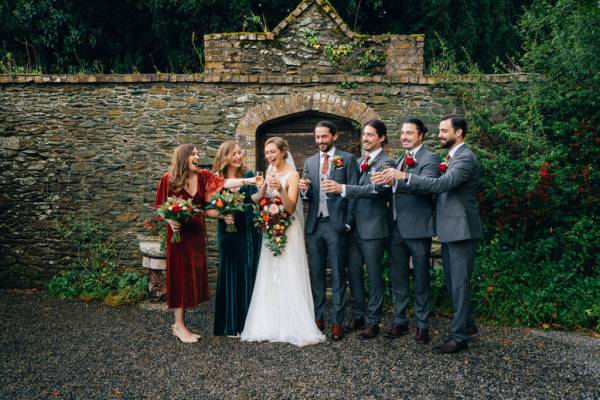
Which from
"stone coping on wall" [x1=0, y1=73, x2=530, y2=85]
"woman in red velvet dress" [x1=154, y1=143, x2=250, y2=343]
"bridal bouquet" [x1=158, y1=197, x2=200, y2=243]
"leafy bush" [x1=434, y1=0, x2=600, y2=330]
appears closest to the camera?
"bridal bouquet" [x1=158, y1=197, x2=200, y2=243]

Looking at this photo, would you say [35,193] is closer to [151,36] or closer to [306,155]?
[306,155]

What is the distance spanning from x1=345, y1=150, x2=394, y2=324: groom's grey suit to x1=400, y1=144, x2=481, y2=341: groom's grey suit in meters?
0.45

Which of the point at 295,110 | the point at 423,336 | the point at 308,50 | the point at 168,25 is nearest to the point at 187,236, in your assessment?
the point at 423,336

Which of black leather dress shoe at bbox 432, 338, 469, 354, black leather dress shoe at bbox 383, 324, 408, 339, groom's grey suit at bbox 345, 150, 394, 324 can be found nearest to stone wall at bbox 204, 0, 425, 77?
groom's grey suit at bbox 345, 150, 394, 324

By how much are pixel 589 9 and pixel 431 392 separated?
18.7 ft

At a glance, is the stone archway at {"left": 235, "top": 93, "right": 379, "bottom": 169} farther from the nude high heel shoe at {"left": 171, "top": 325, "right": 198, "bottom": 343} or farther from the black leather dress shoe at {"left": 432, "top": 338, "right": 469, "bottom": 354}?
the black leather dress shoe at {"left": 432, "top": 338, "right": 469, "bottom": 354}

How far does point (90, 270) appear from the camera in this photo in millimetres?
7492

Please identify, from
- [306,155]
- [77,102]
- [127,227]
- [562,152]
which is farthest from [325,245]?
[77,102]

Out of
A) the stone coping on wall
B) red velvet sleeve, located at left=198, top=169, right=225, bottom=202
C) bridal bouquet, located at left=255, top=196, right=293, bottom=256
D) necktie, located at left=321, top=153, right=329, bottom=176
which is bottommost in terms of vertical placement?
bridal bouquet, located at left=255, top=196, right=293, bottom=256

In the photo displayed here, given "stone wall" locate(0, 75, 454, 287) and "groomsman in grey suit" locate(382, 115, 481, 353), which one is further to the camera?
"stone wall" locate(0, 75, 454, 287)

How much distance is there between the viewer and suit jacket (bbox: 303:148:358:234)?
4664 millimetres

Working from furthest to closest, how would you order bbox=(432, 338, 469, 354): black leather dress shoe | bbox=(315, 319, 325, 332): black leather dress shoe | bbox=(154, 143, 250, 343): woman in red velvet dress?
bbox=(315, 319, 325, 332): black leather dress shoe → bbox=(154, 143, 250, 343): woman in red velvet dress → bbox=(432, 338, 469, 354): black leather dress shoe

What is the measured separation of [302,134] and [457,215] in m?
3.68

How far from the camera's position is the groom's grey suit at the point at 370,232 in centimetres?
451
